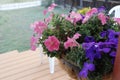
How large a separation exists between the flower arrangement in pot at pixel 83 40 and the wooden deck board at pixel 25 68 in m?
1.03

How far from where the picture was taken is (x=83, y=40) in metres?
0.73

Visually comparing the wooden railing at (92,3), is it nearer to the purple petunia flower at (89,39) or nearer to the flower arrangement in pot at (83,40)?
the flower arrangement in pot at (83,40)

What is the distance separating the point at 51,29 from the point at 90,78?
0.86 feet

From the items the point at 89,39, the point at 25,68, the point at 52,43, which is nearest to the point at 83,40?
the point at 89,39

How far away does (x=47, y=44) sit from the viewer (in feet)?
2.19

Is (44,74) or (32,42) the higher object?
(32,42)

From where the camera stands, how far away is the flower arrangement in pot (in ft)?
2.06

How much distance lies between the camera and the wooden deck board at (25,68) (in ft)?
6.46

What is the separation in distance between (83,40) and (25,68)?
5.05 feet

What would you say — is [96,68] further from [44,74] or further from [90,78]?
[44,74]

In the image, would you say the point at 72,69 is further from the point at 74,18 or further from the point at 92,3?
the point at 92,3

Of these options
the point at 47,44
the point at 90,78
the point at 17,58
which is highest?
the point at 47,44

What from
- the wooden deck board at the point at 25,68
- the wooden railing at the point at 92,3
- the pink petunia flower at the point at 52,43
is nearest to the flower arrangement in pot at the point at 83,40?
the pink petunia flower at the point at 52,43

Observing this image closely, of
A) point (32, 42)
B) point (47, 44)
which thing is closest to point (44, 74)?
point (32, 42)
